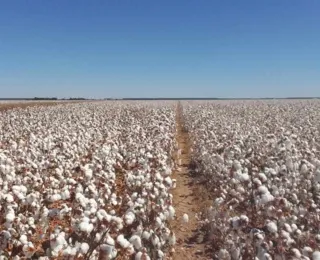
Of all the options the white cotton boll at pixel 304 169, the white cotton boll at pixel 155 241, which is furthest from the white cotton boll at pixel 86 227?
the white cotton boll at pixel 304 169

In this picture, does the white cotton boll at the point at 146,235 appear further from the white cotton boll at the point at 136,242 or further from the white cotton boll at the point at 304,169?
the white cotton boll at the point at 304,169

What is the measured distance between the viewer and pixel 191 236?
8203 mm

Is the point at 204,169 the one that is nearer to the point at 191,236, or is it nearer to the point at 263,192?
the point at 191,236

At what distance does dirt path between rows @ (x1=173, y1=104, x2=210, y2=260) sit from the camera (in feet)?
24.8

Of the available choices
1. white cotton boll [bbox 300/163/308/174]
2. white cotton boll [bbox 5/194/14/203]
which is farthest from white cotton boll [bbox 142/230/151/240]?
white cotton boll [bbox 300/163/308/174]

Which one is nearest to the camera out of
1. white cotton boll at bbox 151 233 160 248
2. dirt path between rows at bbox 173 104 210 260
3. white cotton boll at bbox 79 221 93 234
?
white cotton boll at bbox 79 221 93 234

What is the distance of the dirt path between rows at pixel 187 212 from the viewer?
297 inches

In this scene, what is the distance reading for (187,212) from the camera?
972 cm

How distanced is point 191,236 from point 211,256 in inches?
37.6

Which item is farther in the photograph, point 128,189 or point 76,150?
point 76,150

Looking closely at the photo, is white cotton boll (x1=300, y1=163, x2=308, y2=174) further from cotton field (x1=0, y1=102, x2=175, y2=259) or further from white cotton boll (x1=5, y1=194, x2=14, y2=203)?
white cotton boll (x1=5, y1=194, x2=14, y2=203)

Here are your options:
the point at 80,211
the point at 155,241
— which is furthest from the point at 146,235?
the point at 80,211

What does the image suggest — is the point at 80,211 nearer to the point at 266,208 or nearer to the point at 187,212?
the point at 266,208

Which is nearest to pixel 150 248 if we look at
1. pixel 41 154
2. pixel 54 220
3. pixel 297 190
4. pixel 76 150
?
pixel 54 220
